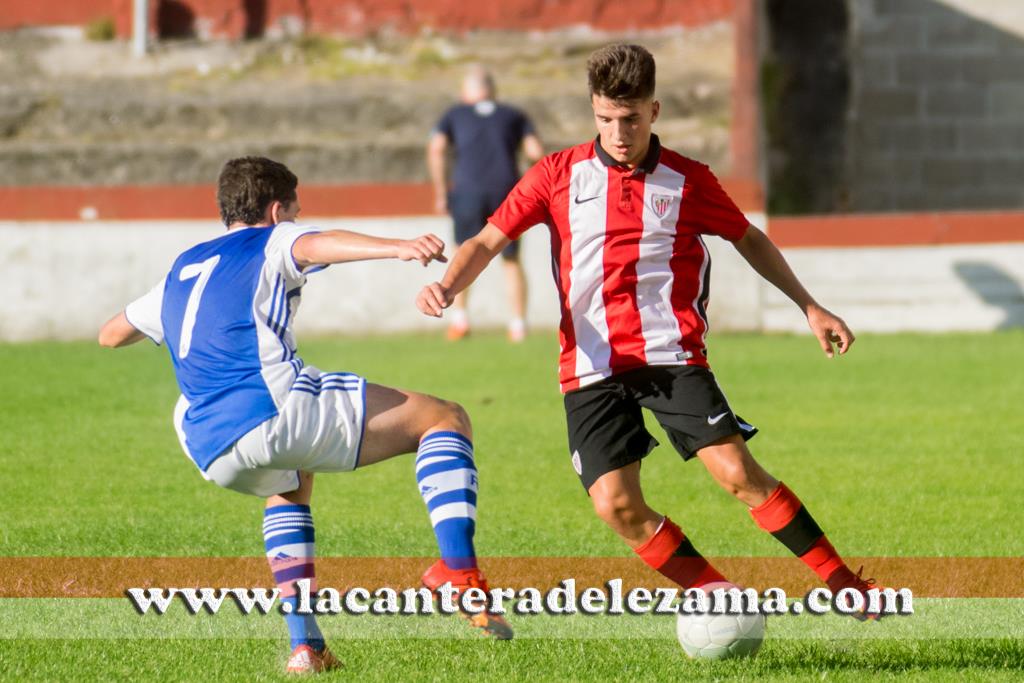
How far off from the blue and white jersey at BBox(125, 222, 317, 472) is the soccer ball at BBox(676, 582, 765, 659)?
1400 millimetres

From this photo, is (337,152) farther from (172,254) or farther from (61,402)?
(61,402)

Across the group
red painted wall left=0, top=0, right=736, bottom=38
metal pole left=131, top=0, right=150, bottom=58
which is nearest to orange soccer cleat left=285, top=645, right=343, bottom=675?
red painted wall left=0, top=0, right=736, bottom=38

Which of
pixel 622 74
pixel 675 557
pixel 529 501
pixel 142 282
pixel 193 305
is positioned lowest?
pixel 529 501

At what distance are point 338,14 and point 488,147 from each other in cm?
714

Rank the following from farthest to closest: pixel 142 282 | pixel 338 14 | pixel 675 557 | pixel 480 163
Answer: pixel 338 14 → pixel 142 282 → pixel 480 163 → pixel 675 557

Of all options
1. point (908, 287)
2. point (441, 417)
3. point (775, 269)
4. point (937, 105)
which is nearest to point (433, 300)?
point (441, 417)

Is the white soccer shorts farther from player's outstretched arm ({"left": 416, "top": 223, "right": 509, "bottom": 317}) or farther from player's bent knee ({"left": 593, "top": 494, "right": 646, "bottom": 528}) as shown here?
player's bent knee ({"left": 593, "top": 494, "right": 646, "bottom": 528})

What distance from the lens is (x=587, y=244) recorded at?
507cm

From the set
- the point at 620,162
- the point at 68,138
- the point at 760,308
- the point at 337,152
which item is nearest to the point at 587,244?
the point at 620,162

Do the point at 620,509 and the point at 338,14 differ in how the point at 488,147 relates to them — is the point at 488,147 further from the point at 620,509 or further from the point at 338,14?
the point at 620,509

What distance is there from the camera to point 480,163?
13.3 meters

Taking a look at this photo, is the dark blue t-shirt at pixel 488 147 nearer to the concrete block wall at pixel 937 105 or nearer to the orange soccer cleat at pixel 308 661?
the concrete block wall at pixel 937 105

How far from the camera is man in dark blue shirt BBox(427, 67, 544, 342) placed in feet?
43.2

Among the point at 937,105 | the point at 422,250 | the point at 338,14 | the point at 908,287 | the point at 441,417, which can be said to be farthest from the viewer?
the point at 338,14
